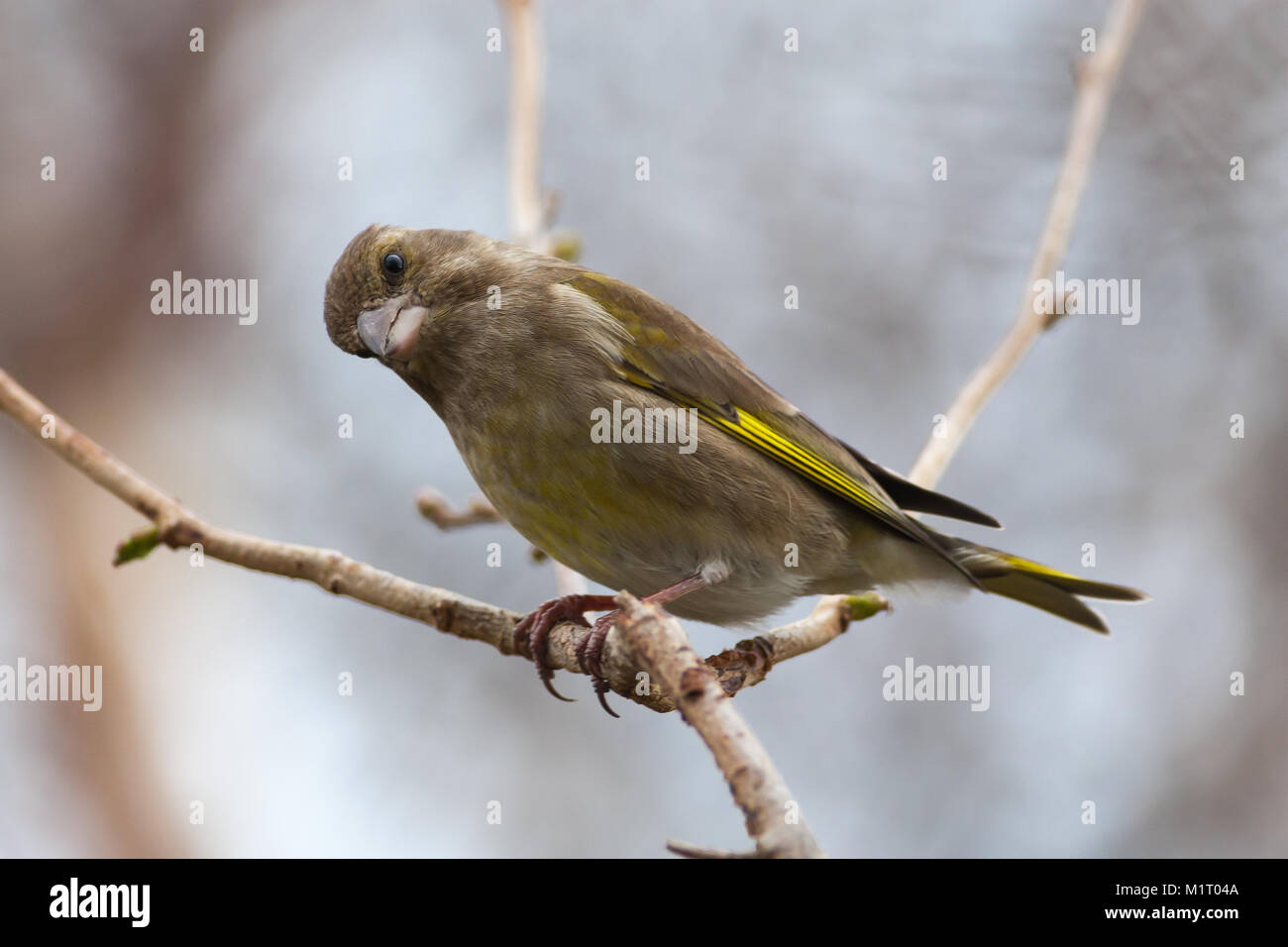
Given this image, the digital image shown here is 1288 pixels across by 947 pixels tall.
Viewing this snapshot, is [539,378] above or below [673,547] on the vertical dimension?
above

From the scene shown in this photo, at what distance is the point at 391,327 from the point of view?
4035 mm

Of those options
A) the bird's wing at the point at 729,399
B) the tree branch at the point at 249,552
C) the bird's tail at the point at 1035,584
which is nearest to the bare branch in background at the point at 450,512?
the bird's wing at the point at 729,399

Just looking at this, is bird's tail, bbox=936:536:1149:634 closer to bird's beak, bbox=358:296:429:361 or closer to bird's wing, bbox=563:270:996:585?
bird's wing, bbox=563:270:996:585

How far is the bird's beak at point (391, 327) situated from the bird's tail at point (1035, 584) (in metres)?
2.07

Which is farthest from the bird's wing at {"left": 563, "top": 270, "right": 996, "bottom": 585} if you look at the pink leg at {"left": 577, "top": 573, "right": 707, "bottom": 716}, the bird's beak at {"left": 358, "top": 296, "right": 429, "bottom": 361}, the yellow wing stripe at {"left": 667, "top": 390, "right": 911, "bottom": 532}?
the pink leg at {"left": 577, "top": 573, "right": 707, "bottom": 716}

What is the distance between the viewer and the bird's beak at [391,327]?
13.1 feet

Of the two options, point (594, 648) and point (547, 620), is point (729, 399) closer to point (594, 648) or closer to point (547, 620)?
point (547, 620)

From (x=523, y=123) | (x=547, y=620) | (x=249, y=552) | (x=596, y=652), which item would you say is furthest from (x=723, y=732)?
(x=523, y=123)

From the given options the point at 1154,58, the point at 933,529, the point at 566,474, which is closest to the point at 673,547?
the point at 566,474

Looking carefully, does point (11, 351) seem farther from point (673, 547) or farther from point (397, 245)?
point (673, 547)

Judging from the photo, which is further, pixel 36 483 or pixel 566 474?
pixel 36 483

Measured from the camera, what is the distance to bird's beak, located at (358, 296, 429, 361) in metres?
4.01

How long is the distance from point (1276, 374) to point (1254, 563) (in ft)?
4.31

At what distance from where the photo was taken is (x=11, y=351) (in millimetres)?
7562
